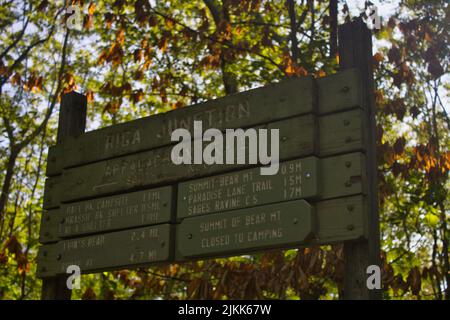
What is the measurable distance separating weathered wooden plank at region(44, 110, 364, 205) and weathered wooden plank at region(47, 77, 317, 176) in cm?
8

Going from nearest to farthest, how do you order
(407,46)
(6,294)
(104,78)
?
(407,46) < (104,78) < (6,294)

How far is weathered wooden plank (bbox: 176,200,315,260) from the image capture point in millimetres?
5297

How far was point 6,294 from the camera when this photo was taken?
813 inches

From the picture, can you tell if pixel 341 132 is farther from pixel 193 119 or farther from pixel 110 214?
pixel 110 214

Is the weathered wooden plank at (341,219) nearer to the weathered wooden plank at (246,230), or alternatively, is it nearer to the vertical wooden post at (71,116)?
the weathered wooden plank at (246,230)

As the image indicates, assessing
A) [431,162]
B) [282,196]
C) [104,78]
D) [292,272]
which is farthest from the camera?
[104,78]

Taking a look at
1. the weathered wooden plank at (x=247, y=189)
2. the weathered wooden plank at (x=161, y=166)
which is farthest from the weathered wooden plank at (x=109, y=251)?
the weathered wooden plank at (x=161, y=166)

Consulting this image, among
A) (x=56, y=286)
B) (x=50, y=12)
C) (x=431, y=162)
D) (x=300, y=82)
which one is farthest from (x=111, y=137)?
(x=50, y=12)

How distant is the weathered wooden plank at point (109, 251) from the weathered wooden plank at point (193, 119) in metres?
0.78

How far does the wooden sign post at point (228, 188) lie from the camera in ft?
17.2

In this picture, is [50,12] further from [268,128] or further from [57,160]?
[268,128]

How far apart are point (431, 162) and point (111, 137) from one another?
4.95 meters

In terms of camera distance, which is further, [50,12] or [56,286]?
[50,12]

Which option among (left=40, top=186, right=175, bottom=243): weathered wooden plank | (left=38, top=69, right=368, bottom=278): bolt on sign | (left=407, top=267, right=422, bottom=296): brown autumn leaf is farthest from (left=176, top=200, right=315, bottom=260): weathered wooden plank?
(left=407, top=267, right=422, bottom=296): brown autumn leaf
